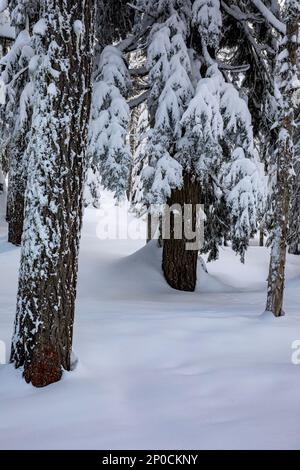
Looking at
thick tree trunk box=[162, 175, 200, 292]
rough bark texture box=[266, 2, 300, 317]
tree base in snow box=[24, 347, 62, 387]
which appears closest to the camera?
tree base in snow box=[24, 347, 62, 387]

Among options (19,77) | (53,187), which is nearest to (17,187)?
(19,77)

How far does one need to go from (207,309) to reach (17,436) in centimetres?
406

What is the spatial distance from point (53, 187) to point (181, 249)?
519 centimetres

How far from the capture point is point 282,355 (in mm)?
4762

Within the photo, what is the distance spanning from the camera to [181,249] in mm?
9125

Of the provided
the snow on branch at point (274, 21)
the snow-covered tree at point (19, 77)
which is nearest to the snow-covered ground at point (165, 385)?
the snow-covered tree at point (19, 77)

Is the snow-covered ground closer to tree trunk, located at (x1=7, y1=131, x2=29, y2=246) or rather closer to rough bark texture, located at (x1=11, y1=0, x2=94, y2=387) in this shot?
rough bark texture, located at (x1=11, y1=0, x2=94, y2=387)

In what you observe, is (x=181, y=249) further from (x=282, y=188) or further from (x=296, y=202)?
(x=296, y=202)

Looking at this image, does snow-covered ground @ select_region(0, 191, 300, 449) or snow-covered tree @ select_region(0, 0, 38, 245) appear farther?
snow-covered tree @ select_region(0, 0, 38, 245)

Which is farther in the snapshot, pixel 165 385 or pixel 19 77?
pixel 19 77

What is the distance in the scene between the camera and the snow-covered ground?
3258mm

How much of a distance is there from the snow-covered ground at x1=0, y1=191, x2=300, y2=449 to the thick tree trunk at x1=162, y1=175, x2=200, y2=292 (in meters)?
1.77

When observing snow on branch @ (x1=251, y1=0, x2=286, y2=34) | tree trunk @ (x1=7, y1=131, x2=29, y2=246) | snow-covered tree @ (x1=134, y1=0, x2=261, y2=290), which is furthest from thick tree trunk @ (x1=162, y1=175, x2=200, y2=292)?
tree trunk @ (x1=7, y1=131, x2=29, y2=246)

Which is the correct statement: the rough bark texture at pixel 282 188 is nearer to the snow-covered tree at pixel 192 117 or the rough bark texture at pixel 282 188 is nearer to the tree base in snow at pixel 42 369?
the snow-covered tree at pixel 192 117
